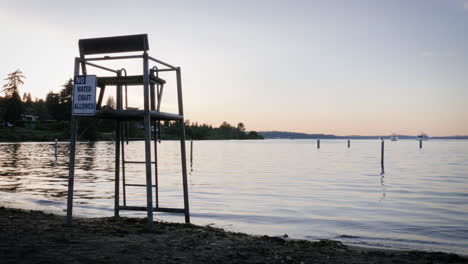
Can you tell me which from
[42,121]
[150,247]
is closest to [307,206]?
[150,247]

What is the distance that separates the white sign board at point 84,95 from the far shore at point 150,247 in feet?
7.52

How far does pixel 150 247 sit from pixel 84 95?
10.8 ft

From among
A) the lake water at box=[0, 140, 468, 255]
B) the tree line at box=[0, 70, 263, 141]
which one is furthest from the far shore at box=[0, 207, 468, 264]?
the tree line at box=[0, 70, 263, 141]

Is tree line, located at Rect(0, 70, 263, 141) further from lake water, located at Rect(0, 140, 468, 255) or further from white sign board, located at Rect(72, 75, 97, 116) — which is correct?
white sign board, located at Rect(72, 75, 97, 116)

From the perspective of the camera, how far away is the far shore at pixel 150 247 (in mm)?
5691

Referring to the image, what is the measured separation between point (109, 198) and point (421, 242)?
12.1m

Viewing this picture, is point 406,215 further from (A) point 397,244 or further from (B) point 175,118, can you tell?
(B) point 175,118

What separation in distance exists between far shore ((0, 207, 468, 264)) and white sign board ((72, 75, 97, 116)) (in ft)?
7.52

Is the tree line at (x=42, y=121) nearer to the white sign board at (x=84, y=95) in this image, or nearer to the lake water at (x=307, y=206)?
the lake water at (x=307, y=206)

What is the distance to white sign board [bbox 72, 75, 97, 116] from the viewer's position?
7506mm

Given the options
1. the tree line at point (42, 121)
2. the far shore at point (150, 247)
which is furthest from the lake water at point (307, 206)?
the tree line at point (42, 121)

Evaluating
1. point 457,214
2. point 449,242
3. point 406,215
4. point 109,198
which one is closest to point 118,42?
point 449,242

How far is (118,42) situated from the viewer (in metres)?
7.64

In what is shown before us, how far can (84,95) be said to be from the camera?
7613mm
